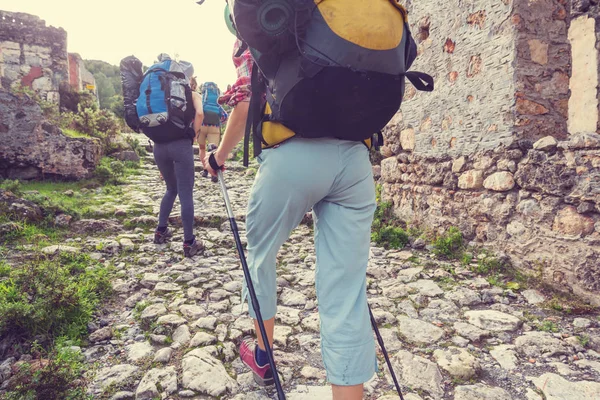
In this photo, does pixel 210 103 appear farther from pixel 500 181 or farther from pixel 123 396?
pixel 123 396

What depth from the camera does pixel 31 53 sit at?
1282 cm

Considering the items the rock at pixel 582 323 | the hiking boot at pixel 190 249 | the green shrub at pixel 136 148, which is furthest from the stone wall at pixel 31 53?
the rock at pixel 582 323

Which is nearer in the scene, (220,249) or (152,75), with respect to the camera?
(152,75)

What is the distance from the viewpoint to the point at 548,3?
333 centimetres

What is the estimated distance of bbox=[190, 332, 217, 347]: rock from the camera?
229 centimetres

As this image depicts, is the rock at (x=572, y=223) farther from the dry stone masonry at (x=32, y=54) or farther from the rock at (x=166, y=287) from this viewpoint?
the dry stone masonry at (x=32, y=54)

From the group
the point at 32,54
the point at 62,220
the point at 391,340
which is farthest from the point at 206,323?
the point at 32,54

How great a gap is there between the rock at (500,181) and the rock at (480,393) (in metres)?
2.11

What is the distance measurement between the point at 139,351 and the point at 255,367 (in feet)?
2.60

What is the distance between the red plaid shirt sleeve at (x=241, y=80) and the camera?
1666 millimetres

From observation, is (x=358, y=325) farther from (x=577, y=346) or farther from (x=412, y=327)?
(x=577, y=346)

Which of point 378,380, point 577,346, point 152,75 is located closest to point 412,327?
point 378,380

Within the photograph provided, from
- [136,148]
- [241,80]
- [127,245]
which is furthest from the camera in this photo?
[136,148]

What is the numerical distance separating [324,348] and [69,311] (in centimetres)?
195
